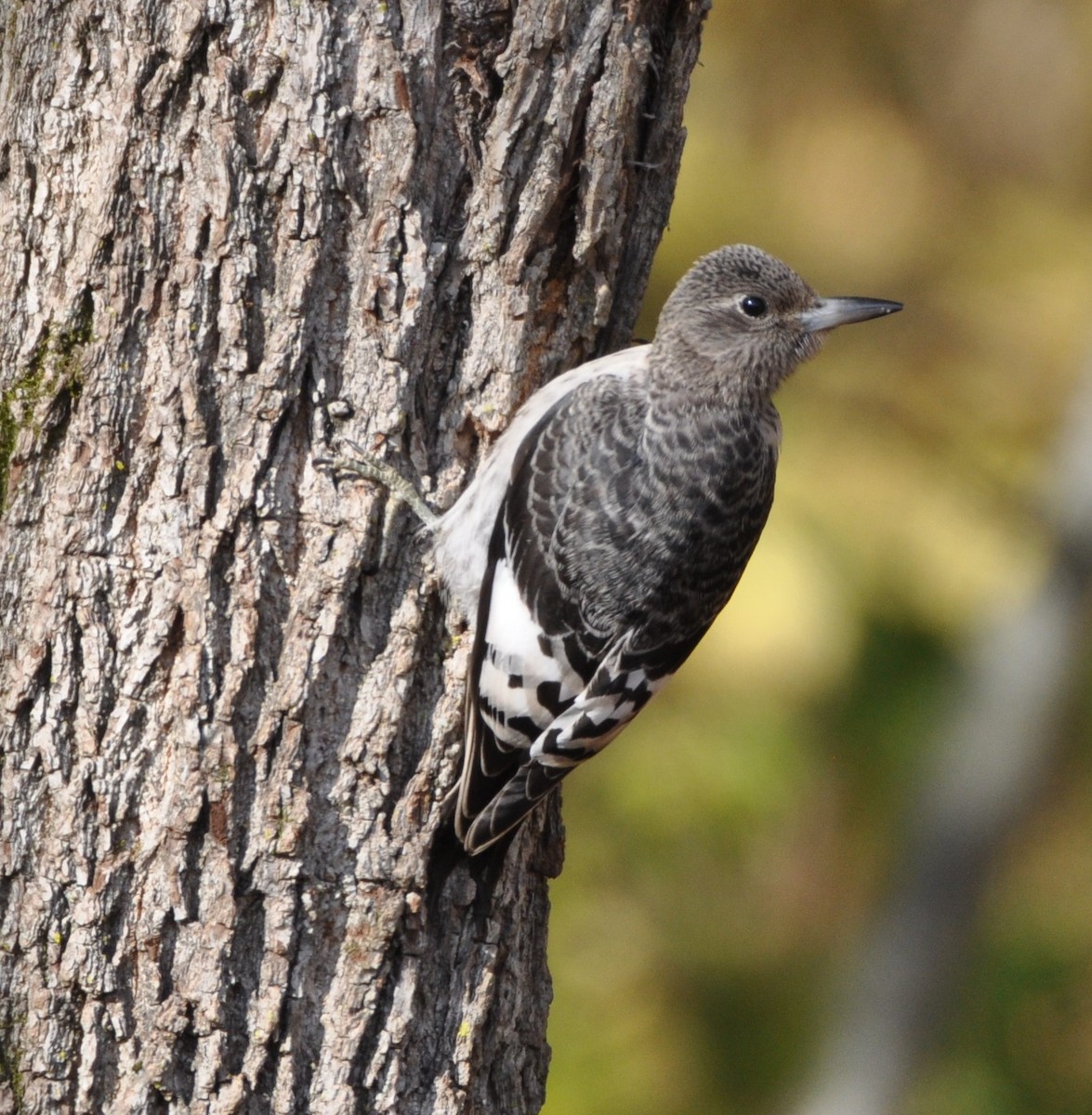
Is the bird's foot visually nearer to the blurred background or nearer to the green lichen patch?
the green lichen patch

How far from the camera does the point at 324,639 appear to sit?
2912 mm

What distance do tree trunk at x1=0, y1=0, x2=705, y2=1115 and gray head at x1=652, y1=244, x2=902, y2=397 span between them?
793mm

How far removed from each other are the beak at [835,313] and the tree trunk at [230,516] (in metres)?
1.02

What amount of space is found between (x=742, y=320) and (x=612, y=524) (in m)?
0.74

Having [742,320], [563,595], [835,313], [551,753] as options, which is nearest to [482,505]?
[563,595]

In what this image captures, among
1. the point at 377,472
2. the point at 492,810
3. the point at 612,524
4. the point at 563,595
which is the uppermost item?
the point at 377,472

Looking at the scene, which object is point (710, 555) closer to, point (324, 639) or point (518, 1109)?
point (324, 639)

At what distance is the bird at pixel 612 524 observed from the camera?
3139mm

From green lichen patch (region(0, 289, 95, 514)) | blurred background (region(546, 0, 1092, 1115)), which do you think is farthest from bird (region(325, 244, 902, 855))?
blurred background (region(546, 0, 1092, 1115))

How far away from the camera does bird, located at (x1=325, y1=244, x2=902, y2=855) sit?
10.3ft

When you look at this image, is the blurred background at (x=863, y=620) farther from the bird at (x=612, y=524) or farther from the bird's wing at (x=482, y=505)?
the bird's wing at (x=482, y=505)

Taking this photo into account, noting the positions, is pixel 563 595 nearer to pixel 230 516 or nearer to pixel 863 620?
pixel 230 516

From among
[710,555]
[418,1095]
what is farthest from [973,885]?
[418,1095]

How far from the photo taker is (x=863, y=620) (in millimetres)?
6250
